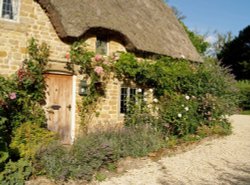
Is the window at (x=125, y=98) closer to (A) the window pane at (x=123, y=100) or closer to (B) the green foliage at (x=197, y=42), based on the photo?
(A) the window pane at (x=123, y=100)

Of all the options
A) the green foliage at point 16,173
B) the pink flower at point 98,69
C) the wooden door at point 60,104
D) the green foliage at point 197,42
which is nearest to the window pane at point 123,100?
the pink flower at point 98,69

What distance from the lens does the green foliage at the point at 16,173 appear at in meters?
5.77

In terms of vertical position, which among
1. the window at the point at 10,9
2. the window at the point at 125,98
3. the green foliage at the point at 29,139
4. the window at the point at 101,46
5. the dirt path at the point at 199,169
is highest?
the window at the point at 10,9

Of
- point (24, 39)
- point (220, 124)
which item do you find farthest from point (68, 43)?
point (220, 124)

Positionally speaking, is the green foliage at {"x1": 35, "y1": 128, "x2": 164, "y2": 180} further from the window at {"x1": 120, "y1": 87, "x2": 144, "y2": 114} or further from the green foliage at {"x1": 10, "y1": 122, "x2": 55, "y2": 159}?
the window at {"x1": 120, "y1": 87, "x2": 144, "y2": 114}

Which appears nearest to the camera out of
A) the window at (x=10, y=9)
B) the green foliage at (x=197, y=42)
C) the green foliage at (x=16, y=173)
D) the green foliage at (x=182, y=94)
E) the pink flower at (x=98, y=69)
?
the green foliage at (x=16, y=173)

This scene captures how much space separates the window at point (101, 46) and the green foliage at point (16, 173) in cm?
573

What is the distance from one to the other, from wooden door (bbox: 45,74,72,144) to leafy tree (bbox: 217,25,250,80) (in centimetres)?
2598

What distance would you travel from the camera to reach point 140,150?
28.0ft

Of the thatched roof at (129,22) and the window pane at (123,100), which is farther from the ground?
the thatched roof at (129,22)

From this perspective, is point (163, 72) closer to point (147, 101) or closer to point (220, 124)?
point (147, 101)

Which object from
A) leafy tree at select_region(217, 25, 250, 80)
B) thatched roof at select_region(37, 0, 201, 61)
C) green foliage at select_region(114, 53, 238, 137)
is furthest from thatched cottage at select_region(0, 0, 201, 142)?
leafy tree at select_region(217, 25, 250, 80)

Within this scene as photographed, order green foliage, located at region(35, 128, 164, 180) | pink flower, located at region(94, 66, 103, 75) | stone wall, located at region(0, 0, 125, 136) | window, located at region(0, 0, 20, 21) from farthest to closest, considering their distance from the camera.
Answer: pink flower, located at region(94, 66, 103, 75), window, located at region(0, 0, 20, 21), stone wall, located at region(0, 0, 125, 136), green foliage, located at region(35, 128, 164, 180)

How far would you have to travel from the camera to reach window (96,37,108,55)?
11173 millimetres
